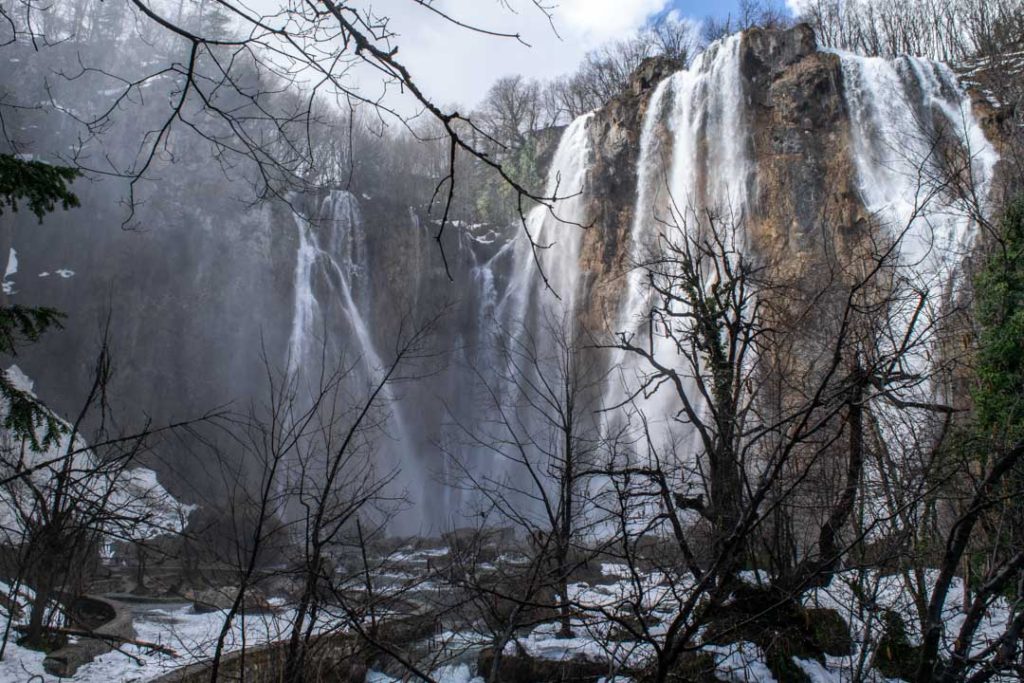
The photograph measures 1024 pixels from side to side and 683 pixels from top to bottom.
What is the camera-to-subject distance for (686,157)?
2453 centimetres

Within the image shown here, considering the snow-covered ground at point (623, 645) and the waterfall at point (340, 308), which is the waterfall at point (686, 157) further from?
the snow-covered ground at point (623, 645)

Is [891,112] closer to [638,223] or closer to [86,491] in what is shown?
[638,223]

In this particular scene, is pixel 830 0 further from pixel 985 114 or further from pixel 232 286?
pixel 232 286

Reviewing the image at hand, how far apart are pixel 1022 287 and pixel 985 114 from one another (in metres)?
13.0

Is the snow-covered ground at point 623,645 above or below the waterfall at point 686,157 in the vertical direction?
below

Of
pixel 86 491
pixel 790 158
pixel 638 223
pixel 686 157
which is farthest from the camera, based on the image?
pixel 638 223

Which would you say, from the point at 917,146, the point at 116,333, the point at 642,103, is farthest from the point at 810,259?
the point at 116,333

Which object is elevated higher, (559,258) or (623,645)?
(559,258)

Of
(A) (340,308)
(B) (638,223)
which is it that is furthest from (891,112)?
(A) (340,308)

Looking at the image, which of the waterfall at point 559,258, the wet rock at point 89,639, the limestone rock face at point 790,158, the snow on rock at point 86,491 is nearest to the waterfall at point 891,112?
the limestone rock face at point 790,158

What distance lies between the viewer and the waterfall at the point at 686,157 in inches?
892

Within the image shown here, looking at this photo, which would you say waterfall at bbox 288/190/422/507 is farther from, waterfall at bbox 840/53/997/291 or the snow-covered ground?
waterfall at bbox 840/53/997/291

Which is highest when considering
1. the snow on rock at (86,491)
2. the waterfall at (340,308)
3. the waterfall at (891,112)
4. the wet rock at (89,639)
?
the waterfall at (891,112)

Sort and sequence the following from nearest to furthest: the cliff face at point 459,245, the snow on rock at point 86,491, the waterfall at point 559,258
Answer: the snow on rock at point 86,491 → the cliff face at point 459,245 → the waterfall at point 559,258
